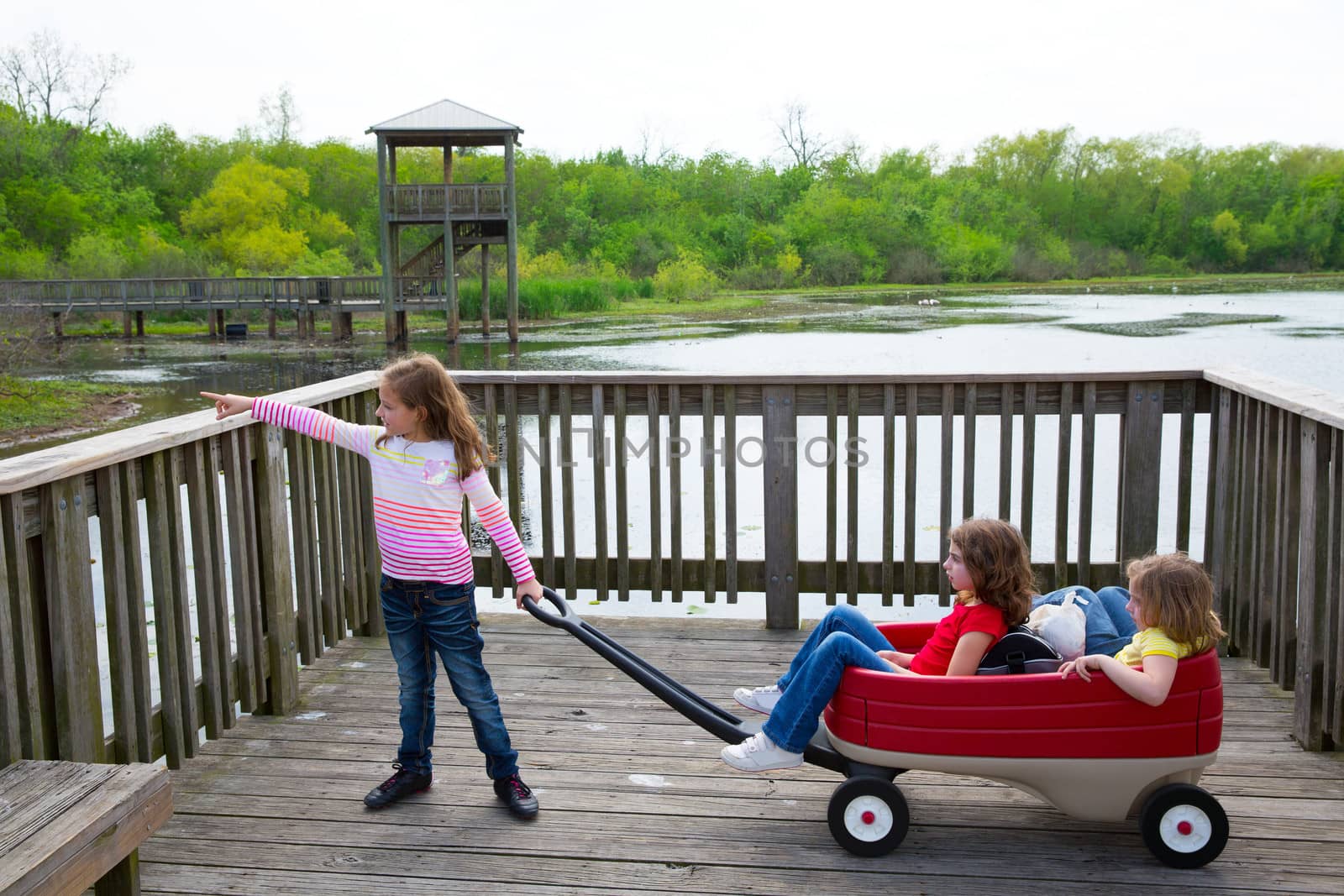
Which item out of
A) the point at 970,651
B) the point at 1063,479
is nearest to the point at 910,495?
the point at 1063,479

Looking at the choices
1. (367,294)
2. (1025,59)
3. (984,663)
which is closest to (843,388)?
(984,663)

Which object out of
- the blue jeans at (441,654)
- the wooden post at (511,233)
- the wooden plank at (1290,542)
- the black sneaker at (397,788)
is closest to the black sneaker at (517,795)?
the blue jeans at (441,654)

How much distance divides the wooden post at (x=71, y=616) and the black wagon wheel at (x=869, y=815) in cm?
174

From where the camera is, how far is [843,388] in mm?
4465

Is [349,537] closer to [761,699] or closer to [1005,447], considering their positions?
[761,699]

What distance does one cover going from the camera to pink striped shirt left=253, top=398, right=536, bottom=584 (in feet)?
9.48

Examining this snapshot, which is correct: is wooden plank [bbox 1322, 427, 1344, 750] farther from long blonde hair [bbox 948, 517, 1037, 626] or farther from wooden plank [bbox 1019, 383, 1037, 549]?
wooden plank [bbox 1019, 383, 1037, 549]

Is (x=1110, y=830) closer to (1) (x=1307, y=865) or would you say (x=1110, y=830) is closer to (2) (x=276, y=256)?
(1) (x=1307, y=865)

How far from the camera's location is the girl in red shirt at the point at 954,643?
267 centimetres

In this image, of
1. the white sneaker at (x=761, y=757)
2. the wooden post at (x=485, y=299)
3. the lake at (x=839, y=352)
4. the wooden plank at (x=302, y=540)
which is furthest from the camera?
the wooden post at (x=485, y=299)

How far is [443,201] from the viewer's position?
98.6 ft

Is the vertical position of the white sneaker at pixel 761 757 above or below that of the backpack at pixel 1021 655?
below

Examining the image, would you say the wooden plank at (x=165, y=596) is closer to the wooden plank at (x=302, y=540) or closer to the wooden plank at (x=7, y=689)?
the wooden plank at (x=7, y=689)

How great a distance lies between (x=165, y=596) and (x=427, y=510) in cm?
83
